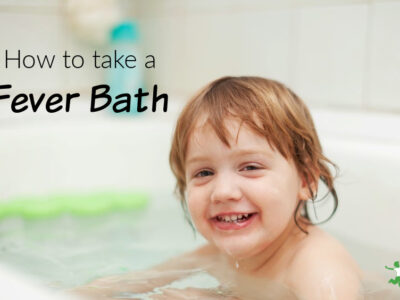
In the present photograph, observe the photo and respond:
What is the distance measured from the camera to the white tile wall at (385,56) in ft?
4.59

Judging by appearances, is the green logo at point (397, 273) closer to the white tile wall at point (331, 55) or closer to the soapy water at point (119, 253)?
the soapy water at point (119, 253)

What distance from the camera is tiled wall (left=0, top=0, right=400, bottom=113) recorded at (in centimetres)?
145

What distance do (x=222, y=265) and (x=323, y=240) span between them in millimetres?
196

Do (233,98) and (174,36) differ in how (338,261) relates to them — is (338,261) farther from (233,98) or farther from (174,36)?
(174,36)

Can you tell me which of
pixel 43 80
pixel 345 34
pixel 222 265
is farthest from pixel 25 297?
pixel 43 80

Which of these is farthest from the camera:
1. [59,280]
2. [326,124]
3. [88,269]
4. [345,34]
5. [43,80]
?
[43,80]

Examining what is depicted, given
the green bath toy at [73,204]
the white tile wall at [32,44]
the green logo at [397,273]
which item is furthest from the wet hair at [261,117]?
the white tile wall at [32,44]

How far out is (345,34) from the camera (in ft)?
4.93

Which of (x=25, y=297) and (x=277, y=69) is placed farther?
(x=277, y=69)

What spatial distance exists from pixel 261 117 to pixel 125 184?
2.41ft

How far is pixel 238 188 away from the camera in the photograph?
0.85 m

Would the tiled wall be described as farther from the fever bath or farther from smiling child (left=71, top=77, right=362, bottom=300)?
smiling child (left=71, top=77, right=362, bottom=300)

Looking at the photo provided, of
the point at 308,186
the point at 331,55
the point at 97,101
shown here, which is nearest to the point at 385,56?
the point at 331,55

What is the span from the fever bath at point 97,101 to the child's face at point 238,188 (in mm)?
752
